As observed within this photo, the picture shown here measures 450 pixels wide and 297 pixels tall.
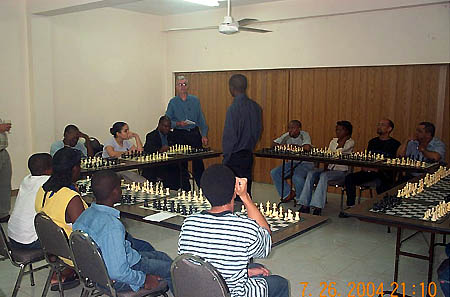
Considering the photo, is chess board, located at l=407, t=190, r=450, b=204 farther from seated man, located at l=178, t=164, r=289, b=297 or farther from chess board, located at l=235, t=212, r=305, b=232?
seated man, located at l=178, t=164, r=289, b=297

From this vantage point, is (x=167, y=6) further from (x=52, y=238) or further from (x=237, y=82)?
(x=52, y=238)

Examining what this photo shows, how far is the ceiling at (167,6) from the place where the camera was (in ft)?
26.7

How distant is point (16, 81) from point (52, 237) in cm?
518

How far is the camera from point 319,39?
7754 mm

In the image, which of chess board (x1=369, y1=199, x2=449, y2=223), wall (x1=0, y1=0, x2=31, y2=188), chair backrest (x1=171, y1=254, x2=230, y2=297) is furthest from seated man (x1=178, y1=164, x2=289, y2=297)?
wall (x1=0, y1=0, x2=31, y2=188)

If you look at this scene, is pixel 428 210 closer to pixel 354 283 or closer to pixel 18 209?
pixel 354 283

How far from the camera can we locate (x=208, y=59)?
918 cm

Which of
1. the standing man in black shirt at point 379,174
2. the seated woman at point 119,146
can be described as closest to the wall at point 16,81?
the seated woman at point 119,146

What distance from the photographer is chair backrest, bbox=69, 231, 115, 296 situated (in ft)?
8.38

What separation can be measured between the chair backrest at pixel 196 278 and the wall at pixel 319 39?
19.4ft

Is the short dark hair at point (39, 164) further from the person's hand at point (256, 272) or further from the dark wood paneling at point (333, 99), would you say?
the dark wood paneling at point (333, 99)

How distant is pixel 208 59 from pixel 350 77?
9.70ft

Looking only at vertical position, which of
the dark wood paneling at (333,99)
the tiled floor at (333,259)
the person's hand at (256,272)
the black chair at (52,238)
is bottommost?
the tiled floor at (333,259)

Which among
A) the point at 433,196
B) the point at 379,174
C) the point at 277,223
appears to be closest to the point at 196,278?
the point at 277,223
